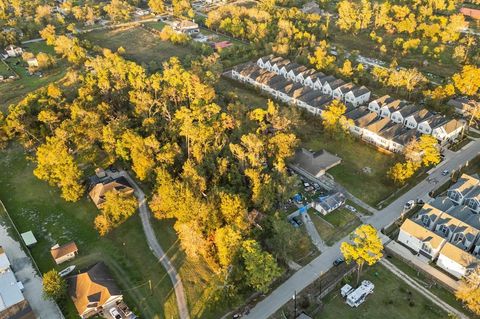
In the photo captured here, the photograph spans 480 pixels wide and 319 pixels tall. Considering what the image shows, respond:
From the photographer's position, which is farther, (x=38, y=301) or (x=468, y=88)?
(x=468, y=88)

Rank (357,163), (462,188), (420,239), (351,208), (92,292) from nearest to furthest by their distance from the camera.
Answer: (92,292) < (420,239) < (462,188) < (351,208) < (357,163)

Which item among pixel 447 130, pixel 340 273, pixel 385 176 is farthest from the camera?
pixel 447 130

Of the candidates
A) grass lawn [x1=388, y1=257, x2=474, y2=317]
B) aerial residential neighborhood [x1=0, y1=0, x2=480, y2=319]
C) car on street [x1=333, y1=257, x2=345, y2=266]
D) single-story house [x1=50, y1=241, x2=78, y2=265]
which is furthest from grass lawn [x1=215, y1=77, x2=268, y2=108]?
grass lawn [x1=388, y1=257, x2=474, y2=317]

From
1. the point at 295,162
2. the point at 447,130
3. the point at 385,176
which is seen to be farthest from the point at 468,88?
the point at 295,162

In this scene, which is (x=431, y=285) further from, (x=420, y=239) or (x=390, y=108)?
(x=390, y=108)

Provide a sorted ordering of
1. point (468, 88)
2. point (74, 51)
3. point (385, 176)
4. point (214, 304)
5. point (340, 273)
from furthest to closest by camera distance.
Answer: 1. point (74, 51)
2. point (468, 88)
3. point (385, 176)
4. point (340, 273)
5. point (214, 304)

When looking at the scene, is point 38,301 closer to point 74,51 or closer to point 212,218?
point 212,218

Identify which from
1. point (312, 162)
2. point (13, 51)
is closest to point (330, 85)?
point (312, 162)
